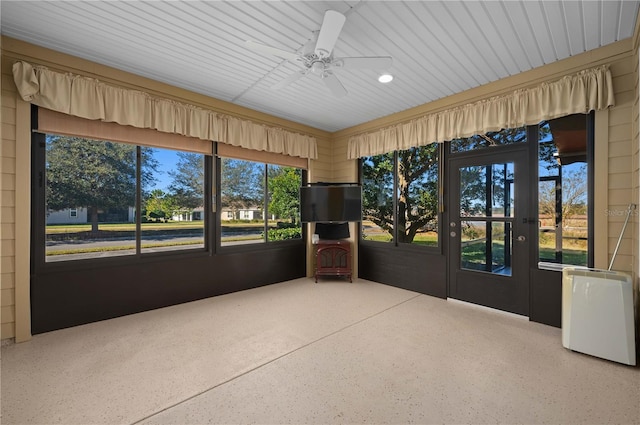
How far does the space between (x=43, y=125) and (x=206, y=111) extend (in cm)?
158

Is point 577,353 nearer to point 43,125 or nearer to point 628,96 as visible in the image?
point 628,96

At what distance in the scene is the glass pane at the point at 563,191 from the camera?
2635mm

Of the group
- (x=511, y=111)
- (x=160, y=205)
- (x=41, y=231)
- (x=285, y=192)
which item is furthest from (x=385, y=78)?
(x=41, y=231)

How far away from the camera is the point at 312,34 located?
2.22 metres

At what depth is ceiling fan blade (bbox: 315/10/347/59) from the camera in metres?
1.61

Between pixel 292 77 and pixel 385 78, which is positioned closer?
pixel 292 77

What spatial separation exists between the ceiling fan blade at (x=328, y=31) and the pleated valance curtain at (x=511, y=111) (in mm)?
2157

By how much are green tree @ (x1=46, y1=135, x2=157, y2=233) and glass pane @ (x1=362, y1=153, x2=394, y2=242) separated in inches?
132

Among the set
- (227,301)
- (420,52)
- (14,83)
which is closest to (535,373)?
(420,52)

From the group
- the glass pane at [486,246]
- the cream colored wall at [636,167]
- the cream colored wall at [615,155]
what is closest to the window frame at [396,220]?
the glass pane at [486,246]

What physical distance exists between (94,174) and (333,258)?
3.49 m

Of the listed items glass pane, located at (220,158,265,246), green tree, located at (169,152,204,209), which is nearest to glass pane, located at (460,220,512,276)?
glass pane, located at (220,158,265,246)

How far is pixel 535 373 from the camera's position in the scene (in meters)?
1.94

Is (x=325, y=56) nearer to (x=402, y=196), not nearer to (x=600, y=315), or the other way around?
(x=402, y=196)
